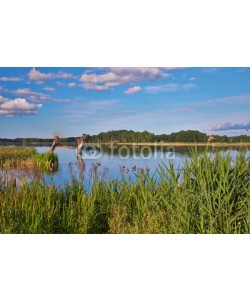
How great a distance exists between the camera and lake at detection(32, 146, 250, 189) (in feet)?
17.0

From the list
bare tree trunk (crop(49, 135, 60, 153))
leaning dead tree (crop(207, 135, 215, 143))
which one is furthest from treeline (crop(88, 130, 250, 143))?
bare tree trunk (crop(49, 135, 60, 153))

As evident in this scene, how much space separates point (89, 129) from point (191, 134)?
4.82 feet

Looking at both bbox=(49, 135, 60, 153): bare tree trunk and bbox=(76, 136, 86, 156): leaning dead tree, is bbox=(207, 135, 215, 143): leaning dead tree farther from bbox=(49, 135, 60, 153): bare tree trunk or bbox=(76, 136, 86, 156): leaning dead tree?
bbox=(49, 135, 60, 153): bare tree trunk

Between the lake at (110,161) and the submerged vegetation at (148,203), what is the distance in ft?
0.39

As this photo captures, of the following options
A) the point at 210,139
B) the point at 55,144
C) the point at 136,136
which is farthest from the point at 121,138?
the point at 210,139

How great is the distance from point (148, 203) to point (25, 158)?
2.52 metres

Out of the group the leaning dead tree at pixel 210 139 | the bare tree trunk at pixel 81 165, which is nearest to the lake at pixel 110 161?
the bare tree trunk at pixel 81 165

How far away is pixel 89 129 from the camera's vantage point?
5789mm

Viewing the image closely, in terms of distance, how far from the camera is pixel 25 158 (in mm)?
6355

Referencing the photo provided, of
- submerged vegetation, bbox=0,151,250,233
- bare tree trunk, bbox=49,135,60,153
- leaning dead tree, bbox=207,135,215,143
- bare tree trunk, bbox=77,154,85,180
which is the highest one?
leaning dead tree, bbox=207,135,215,143

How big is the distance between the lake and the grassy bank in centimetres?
12

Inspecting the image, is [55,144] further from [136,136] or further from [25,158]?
[136,136]
